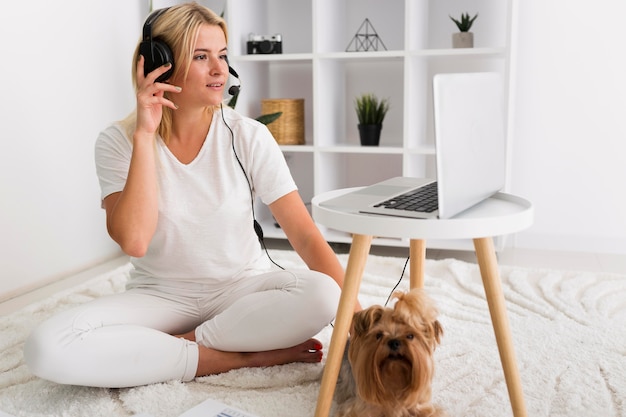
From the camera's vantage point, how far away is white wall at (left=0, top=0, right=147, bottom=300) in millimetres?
2389

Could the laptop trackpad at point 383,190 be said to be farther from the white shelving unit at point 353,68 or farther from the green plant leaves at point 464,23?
the green plant leaves at point 464,23

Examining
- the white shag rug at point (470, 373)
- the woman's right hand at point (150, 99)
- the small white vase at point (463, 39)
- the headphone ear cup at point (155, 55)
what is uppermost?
the small white vase at point (463, 39)

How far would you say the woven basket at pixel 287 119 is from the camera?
3.00 meters

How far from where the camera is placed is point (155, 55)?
1.52 meters

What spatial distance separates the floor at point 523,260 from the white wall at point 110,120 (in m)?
0.07

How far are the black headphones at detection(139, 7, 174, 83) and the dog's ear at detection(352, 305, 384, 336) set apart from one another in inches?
29.7

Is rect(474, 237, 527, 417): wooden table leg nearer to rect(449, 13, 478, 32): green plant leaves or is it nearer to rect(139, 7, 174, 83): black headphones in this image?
rect(139, 7, 174, 83): black headphones

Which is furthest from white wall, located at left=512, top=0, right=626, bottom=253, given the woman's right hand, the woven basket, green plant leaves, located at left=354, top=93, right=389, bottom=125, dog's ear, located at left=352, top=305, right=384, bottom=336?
dog's ear, located at left=352, top=305, right=384, bottom=336

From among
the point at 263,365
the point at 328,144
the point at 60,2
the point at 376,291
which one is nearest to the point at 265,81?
the point at 328,144

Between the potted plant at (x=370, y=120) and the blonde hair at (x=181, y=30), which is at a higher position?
the blonde hair at (x=181, y=30)

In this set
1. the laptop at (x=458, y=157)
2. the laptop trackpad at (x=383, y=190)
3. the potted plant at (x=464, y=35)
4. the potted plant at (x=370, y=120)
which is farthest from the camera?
the potted plant at (x=370, y=120)

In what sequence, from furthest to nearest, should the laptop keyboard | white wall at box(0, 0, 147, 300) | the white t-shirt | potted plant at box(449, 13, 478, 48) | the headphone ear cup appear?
potted plant at box(449, 13, 478, 48) < white wall at box(0, 0, 147, 300) < the white t-shirt < the headphone ear cup < the laptop keyboard

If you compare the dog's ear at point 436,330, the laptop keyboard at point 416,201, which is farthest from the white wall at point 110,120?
the dog's ear at point 436,330

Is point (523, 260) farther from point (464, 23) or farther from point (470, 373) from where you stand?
point (470, 373)
